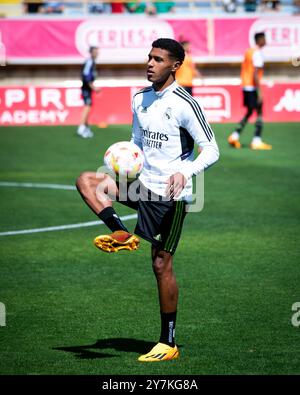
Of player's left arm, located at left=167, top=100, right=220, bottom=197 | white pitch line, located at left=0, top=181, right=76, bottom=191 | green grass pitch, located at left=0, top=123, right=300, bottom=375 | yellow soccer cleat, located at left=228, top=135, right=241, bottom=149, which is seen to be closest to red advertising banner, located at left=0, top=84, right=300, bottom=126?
yellow soccer cleat, located at left=228, top=135, right=241, bottom=149

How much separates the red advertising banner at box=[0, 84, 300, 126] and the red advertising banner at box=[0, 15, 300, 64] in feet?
13.5

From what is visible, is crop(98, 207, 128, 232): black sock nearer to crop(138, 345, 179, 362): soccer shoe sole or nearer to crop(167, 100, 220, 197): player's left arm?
crop(167, 100, 220, 197): player's left arm

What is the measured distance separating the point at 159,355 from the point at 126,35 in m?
25.6

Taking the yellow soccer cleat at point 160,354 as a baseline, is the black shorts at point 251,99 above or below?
below

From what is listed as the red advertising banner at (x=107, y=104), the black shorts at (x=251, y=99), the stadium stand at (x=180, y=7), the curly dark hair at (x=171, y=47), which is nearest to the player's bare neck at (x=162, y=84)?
the curly dark hair at (x=171, y=47)

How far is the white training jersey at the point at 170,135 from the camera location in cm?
722

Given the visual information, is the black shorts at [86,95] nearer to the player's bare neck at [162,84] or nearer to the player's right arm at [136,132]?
the player's right arm at [136,132]

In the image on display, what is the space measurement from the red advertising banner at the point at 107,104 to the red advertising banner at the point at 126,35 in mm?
4109

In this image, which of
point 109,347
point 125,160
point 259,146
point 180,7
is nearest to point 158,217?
point 125,160

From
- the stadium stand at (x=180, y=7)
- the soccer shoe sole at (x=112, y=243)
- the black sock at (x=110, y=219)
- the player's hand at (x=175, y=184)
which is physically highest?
the player's hand at (x=175, y=184)

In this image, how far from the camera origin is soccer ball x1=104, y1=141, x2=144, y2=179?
24.1 ft

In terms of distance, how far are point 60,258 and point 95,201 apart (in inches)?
158

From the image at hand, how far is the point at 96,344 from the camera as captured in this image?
7727 mm
